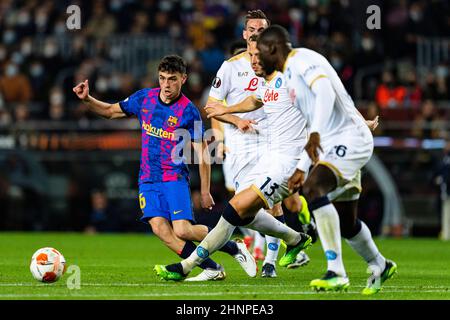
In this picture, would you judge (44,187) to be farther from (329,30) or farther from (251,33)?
(251,33)

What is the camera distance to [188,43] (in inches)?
1047

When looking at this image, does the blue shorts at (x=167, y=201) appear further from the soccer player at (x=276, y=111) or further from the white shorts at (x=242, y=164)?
the white shorts at (x=242, y=164)

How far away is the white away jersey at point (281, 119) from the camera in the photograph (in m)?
10.6

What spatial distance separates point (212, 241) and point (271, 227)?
0.98m

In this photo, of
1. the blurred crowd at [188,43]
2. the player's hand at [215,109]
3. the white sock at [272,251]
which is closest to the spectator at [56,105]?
the blurred crowd at [188,43]

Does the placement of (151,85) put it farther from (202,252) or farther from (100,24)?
(202,252)

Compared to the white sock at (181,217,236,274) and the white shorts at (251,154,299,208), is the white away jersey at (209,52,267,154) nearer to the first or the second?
the white shorts at (251,154,299,208)

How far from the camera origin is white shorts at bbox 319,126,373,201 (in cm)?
889

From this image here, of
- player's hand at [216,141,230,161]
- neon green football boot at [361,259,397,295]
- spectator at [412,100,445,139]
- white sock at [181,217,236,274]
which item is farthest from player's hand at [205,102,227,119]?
spectator at [412,100,445,139]

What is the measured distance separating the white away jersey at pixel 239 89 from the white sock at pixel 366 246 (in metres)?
2.87

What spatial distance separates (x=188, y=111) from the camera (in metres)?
11.0

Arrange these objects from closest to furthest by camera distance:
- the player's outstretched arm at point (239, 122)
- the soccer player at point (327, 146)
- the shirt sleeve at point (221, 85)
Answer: the soccer player at point (327, 146)
the player's outstretched arm at point (239, 122)
the shirt sleeve at point (221, 85)

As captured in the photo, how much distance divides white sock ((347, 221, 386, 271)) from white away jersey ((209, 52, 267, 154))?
287cm
